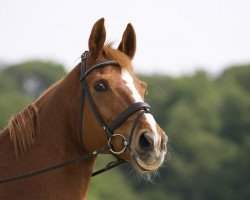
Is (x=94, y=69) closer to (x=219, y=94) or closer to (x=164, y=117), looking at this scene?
(x=164, y=117)

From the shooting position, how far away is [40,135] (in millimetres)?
9203

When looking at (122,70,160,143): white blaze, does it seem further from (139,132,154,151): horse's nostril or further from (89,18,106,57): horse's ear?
(89,18,106,57): horse's ear

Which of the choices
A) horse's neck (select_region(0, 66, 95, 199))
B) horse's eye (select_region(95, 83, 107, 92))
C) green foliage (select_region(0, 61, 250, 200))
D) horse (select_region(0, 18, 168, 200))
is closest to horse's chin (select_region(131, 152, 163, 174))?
horse (select_region(0, 18, 168, 200))

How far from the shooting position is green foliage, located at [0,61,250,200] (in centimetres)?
8519

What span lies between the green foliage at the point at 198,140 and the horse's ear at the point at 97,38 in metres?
55.7

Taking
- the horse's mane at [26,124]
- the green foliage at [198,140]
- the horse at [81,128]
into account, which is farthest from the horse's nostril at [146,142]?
the green foliage at [198,140]

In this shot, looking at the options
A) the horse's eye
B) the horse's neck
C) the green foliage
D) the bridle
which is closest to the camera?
the bridle

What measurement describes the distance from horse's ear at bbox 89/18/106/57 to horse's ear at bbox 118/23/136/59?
421 millimetres

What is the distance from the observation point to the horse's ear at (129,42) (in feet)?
32.0

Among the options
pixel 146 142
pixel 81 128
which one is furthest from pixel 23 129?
pixel 146 142

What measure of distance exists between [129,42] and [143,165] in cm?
179

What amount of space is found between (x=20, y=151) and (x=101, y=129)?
3.08 ft

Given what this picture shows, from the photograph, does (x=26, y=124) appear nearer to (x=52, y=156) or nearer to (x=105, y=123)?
(x=52, y=156)

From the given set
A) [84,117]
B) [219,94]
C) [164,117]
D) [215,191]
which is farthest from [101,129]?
[219,94]
